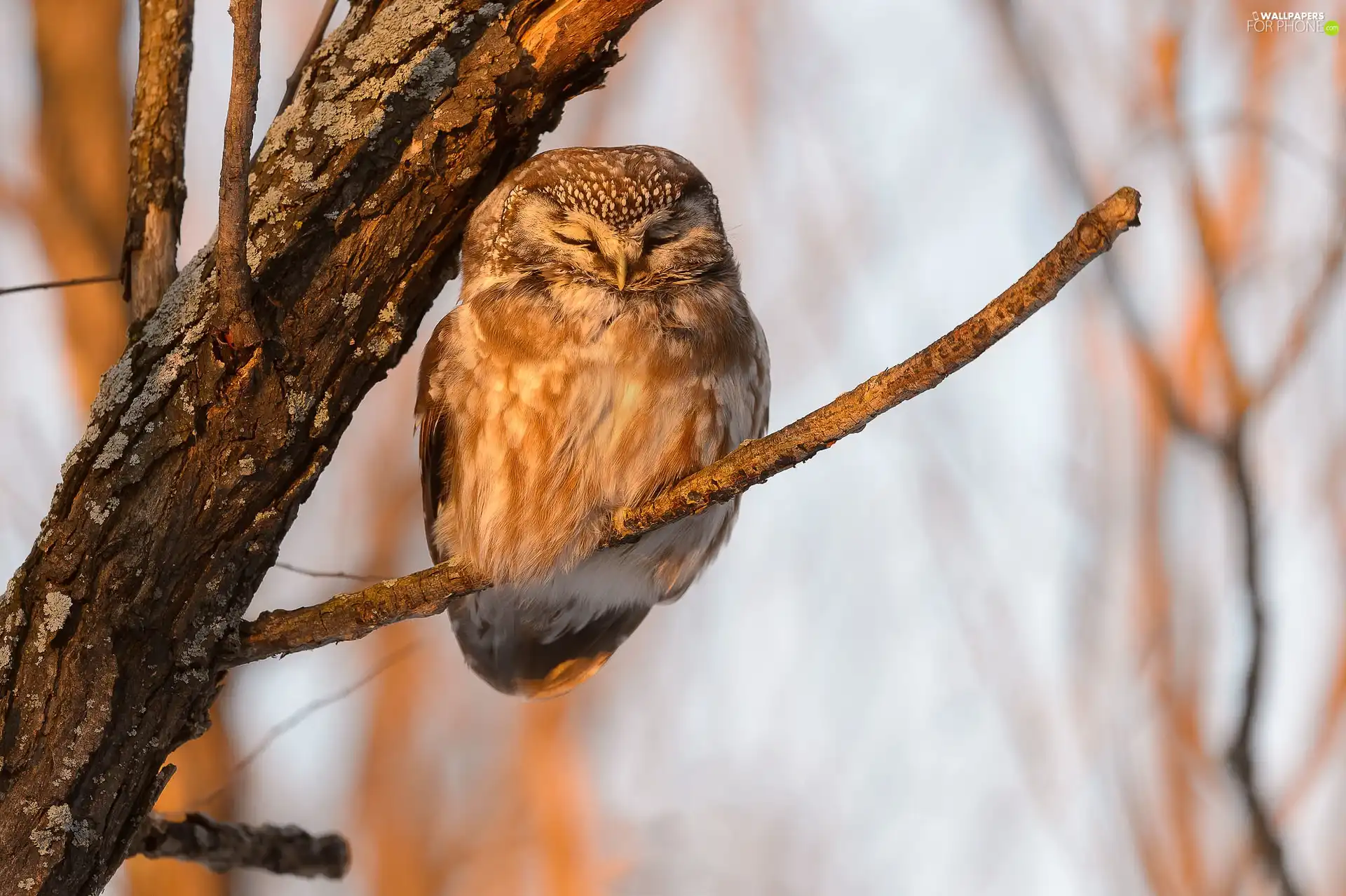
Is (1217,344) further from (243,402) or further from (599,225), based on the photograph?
(243,402)

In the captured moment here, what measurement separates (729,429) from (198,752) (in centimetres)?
231

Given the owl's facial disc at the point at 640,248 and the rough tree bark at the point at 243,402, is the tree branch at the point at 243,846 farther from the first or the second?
the owl's facial disc at the point at 640,248

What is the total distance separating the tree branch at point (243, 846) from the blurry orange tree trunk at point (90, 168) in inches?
46.3

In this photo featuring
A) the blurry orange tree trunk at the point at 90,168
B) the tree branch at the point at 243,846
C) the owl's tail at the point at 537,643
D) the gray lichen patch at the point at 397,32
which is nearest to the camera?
Answer: the gray lichen patch at the point at 397,32

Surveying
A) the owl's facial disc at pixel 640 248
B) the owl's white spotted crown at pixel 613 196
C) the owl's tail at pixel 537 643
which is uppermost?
the owl's white spotted crown at pixel 613 196

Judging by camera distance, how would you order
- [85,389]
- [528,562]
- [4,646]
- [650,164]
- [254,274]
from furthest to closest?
[85,389], [650,164], [528,562], [254,274], [4,646]

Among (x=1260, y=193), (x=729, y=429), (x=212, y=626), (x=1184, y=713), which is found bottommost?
(x=1184, y=713)

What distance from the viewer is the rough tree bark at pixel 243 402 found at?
2.28m

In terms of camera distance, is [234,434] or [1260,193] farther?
[1260,193]

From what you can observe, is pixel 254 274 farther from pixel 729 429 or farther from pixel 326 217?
pixel 729 429

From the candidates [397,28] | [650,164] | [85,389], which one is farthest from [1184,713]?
[85,389]

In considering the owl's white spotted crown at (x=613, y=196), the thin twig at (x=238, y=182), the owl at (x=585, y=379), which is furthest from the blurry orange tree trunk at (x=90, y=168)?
the thin twig at (x=238, y=182)

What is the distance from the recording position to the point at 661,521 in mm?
2525

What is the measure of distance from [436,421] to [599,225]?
0.68 m
